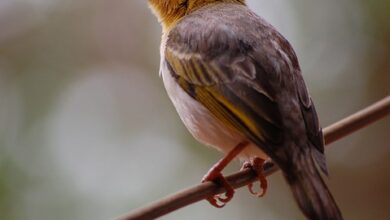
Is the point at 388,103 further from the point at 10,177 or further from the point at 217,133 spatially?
the point at 10,177

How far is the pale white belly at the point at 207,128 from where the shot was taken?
4758mm

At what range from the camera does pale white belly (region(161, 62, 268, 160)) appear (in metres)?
4.76

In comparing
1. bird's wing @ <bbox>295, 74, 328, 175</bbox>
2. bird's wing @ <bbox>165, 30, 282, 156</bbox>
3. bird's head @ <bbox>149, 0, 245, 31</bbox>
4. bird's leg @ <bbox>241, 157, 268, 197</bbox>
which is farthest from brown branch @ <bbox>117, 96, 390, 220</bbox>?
bird's head @ <bbox>149, 0, 245, 31</bbox>

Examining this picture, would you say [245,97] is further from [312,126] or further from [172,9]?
[172,9]

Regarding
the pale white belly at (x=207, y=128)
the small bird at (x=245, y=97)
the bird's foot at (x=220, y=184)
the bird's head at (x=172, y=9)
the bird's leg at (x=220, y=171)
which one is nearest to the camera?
the small bird at (x=245, y=97)

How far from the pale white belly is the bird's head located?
34.6 inches

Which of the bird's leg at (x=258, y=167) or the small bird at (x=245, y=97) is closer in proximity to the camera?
the small bird at (x=245, y=97)

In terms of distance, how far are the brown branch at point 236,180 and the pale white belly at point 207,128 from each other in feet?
0.62

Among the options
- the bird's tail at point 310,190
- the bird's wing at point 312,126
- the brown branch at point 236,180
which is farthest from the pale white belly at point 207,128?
the bird's tail at point 310,190

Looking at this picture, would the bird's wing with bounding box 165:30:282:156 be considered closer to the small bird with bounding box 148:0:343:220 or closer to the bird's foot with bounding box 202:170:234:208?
the small bird with bounding box 148:0:343:220

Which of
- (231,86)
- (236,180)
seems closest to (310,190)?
(236,180)

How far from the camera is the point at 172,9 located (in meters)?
5.85

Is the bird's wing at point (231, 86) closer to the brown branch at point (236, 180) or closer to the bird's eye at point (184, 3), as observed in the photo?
the brown branch at point (236, 180)

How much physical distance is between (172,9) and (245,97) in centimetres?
142
